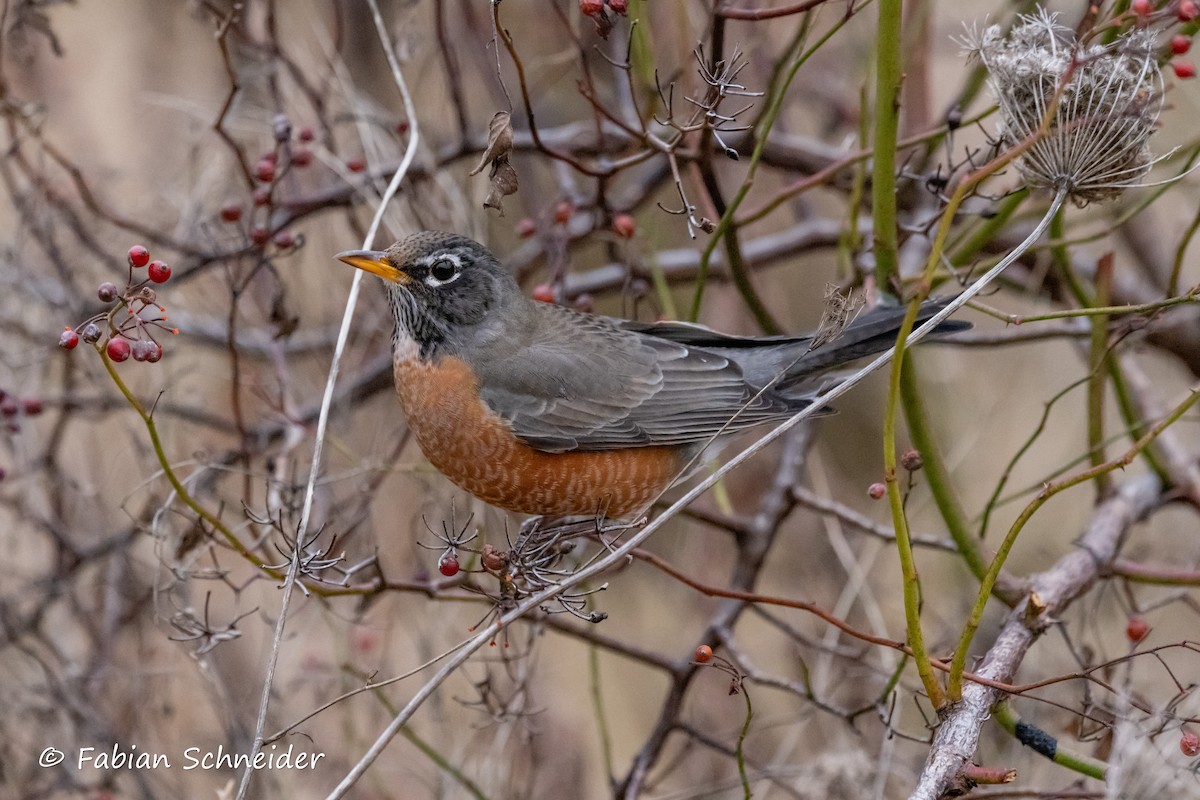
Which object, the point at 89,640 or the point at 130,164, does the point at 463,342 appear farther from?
the point at 130,164

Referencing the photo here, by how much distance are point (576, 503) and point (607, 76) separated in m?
2.85

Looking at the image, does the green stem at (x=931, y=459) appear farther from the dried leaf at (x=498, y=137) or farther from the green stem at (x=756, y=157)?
the dried leaf at (x=498, y=137)

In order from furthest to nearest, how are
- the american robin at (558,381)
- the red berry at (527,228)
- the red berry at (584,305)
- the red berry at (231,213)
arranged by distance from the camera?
1. the red berry at (584,305)
2. the red berry at (527,228)
3. the american robin at (558,381)
4. the red berry at (231,213)

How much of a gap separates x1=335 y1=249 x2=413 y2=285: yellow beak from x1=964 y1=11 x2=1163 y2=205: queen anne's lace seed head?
4.81 feet

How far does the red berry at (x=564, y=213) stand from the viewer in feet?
10.3

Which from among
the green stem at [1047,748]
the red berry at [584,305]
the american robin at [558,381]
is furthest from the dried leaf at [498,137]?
the red berry at [584,305]

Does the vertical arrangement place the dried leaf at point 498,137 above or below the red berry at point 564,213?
below

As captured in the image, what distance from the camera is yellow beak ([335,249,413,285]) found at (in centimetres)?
276

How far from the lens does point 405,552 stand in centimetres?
479

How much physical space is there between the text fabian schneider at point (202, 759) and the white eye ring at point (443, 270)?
4.21 ft

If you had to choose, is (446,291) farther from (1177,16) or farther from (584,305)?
(1177,16)

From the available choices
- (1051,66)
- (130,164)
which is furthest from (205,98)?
(1051,66)

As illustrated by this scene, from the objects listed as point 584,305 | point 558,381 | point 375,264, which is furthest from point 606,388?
point 375,264

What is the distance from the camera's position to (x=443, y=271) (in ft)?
10.1
